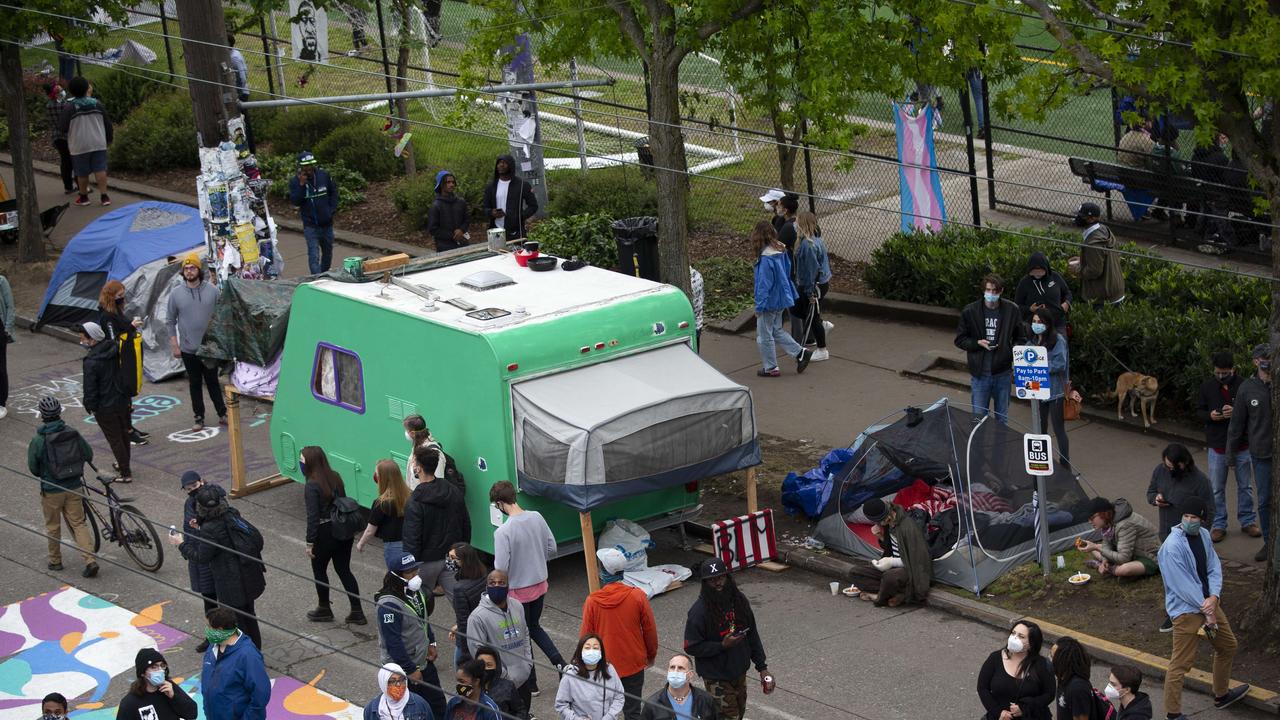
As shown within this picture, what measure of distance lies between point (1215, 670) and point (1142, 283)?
7.11 meters

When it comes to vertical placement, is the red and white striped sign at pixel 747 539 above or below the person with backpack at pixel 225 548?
below

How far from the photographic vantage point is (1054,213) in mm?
20078

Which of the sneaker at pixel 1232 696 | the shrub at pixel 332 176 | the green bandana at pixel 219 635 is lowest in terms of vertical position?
the sneaker at pixel 1232 696

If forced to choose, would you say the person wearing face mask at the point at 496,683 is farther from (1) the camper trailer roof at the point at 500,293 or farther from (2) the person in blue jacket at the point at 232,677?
(1) the camper trailer roof at the point at 500,293

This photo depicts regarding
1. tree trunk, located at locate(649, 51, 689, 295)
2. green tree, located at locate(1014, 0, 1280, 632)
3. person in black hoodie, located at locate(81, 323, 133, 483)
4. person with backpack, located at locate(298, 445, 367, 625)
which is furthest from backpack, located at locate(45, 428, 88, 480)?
green tree, located at locate(1014, 0, 1280, 632)

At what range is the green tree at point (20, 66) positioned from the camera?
68.1 ft

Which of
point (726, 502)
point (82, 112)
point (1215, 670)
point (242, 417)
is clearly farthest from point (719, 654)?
point (82, 112)

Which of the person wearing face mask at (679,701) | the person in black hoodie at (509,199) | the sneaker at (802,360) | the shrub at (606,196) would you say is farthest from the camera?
the shrub at (606,196)

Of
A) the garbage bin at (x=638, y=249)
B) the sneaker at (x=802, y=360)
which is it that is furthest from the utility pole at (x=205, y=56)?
the sneaker at (x=802, y=360)

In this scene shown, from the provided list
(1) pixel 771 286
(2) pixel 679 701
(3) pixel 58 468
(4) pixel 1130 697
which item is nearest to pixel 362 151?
(1) pixel 771 286

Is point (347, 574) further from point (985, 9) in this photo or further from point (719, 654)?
point (985, 9)

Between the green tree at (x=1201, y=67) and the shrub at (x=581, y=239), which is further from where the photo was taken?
the shrub at (x=581, y=239)

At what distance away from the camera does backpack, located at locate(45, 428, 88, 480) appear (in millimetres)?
13008

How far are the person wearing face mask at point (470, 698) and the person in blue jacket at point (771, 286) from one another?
8.34 meters
